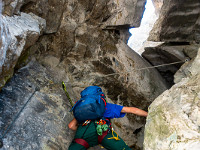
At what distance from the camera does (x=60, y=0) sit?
522cm

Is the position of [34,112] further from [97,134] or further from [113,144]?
[113,144]

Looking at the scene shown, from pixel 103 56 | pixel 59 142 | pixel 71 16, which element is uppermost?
pixel 71 16

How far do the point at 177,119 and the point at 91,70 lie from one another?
359cm

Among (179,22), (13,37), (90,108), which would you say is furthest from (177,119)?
(179,22)

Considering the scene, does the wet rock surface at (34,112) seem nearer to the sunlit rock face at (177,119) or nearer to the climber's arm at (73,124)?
the climber's arm at (73,124)

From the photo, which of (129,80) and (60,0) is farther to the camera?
(129,80)

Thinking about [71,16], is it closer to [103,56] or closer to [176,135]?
[103,56]

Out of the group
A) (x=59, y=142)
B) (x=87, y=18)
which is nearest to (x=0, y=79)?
(x=59, y=142)

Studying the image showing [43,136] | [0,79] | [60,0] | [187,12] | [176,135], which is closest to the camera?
[176,135]

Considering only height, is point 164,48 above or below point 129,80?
above

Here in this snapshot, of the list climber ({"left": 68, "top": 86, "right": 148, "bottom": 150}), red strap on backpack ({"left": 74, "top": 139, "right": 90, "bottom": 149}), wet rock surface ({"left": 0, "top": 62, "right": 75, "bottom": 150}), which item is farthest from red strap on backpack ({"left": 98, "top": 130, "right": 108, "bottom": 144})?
wet rock surface ({"left": 0, "top": 62, "right": 75, "bottom": 150})

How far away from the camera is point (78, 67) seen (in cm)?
589

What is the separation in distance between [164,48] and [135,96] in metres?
2.19

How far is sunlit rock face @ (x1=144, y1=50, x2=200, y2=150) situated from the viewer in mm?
2533
